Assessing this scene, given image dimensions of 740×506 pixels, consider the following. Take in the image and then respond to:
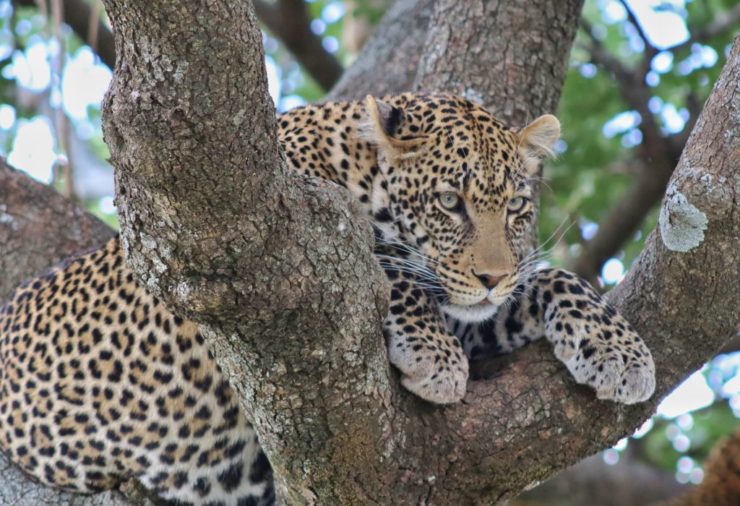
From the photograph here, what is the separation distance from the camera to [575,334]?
525 cm

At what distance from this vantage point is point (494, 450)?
5.15 metres

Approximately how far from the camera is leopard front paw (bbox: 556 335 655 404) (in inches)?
200

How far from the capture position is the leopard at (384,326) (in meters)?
5.29

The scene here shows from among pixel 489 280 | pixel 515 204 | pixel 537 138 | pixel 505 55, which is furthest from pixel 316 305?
pixel 505 55

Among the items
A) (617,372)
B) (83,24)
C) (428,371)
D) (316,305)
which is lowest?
(617,372)

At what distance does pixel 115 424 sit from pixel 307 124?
1.93 metres

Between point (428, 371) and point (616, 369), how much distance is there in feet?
2.87

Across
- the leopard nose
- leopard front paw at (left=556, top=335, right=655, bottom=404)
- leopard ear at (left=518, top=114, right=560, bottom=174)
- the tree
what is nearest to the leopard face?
the leopard nose

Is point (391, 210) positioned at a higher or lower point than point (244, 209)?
lower

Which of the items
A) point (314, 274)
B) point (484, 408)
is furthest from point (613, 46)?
point (314, 274)

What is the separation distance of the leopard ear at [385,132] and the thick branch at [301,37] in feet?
15.2

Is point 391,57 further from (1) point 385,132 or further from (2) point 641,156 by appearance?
(1) point 385,132

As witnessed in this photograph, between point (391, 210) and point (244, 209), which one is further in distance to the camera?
point (391, 210)

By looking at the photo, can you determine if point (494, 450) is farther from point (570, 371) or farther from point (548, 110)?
point (548, 110)
